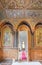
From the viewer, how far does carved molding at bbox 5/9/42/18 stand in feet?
26.8

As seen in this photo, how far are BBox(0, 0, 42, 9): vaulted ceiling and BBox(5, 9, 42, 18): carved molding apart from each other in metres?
0.21

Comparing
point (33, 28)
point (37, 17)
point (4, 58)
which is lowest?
point (4, 58)

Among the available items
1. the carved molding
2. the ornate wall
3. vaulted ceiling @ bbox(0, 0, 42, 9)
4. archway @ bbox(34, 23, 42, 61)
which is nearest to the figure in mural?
the ornate wall

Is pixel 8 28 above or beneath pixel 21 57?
above

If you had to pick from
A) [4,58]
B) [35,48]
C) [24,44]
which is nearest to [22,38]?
[24,44]

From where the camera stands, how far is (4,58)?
8250 mm

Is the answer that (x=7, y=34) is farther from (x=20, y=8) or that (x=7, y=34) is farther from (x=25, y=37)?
(x=20, y=8)

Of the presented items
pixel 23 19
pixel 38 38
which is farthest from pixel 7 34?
pixel 38 38

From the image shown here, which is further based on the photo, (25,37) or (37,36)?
(37,36)

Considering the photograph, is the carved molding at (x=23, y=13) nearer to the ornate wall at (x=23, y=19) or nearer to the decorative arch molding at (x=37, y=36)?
the ornate wall at (x=23, y=19)

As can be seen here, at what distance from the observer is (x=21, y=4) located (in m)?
7.98

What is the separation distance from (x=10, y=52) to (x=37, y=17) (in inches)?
88.1

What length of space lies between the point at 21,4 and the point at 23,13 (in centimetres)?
48

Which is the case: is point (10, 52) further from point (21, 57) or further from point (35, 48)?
point (35, 48)
